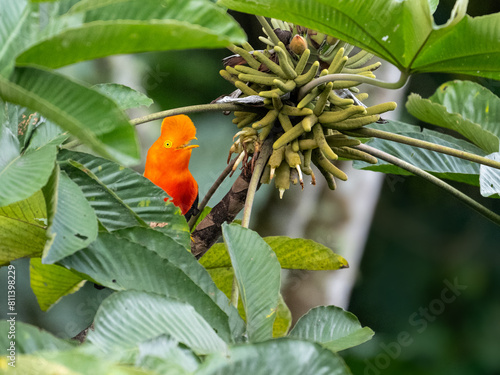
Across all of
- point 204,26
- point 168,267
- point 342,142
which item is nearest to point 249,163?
point 342,142

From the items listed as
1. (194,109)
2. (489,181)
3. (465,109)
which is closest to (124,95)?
(194,109)

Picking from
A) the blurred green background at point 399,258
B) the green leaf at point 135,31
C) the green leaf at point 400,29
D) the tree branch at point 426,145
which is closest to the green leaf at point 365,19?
the green leaf at point 400,29

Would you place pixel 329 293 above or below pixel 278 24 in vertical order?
below

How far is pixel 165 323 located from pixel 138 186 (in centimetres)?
27

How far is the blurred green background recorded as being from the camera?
204 cm

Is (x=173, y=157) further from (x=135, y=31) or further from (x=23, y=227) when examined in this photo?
(x=135, y=31)

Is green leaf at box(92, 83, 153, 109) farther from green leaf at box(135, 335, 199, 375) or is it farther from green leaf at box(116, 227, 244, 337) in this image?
green leaf at box(135, 335, 199, 375)

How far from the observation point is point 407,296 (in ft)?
9.15

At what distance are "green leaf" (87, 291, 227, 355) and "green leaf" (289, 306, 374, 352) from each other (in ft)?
0.50

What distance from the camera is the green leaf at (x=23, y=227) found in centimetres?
64

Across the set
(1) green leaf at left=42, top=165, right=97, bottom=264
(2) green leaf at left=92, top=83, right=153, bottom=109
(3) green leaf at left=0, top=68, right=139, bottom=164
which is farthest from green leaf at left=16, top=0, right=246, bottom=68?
(2) green leaf at left=92, top=83, right=153, bottom=109

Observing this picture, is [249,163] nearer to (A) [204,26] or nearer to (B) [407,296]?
(A) [204,26]

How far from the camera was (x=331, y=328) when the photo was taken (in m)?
0.65

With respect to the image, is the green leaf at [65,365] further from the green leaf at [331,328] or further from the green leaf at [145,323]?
the green leaf at [331,328]
